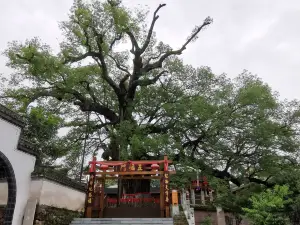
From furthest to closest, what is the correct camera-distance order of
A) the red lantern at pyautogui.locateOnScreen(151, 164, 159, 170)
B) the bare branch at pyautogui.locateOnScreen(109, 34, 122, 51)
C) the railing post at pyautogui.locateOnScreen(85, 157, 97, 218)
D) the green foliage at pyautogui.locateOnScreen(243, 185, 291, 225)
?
the bare branch at pyautogui.locateOnScreen(109, 34, 122, 51)
the red lantern at pyautogui.locateOnScreen(151, 164, 159, 170)
the railing post at pyautogui.locateOnScreen(85, 157, 97, 218)
the green foliage at pyautogui.locateOnScreen(243, 185, 291, 225)

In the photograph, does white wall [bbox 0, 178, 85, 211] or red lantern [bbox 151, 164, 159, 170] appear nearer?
white wall [bbox 0, 178, 85, 211]

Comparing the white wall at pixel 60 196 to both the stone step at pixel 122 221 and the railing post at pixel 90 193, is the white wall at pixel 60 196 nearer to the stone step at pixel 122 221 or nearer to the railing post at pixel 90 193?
the railing post at pixel 90 193

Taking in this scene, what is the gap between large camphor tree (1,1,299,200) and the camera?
1178 centimetres

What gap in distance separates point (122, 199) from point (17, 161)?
200 inches

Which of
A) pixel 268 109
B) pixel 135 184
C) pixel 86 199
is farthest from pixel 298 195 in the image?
pixel 86 199

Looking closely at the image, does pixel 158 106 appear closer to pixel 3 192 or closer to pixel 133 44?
pixel 133 44

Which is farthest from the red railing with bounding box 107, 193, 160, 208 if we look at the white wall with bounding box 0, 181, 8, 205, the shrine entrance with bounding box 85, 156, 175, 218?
the white wall with bounding box 0, 181, 8, 205

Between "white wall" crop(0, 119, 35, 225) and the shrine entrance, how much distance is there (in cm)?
294

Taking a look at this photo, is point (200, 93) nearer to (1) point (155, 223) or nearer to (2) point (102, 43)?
(2) point (102, 43)

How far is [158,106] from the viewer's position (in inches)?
536

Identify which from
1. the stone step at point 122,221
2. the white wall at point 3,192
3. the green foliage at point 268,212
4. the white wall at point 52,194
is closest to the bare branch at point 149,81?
the white wall at point 52,194

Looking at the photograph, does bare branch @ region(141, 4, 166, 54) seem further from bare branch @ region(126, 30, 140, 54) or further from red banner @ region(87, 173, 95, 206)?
red banner @ region(87, 173, 95, 206)

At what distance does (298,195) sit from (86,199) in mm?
8151

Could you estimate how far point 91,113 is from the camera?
1576cm
